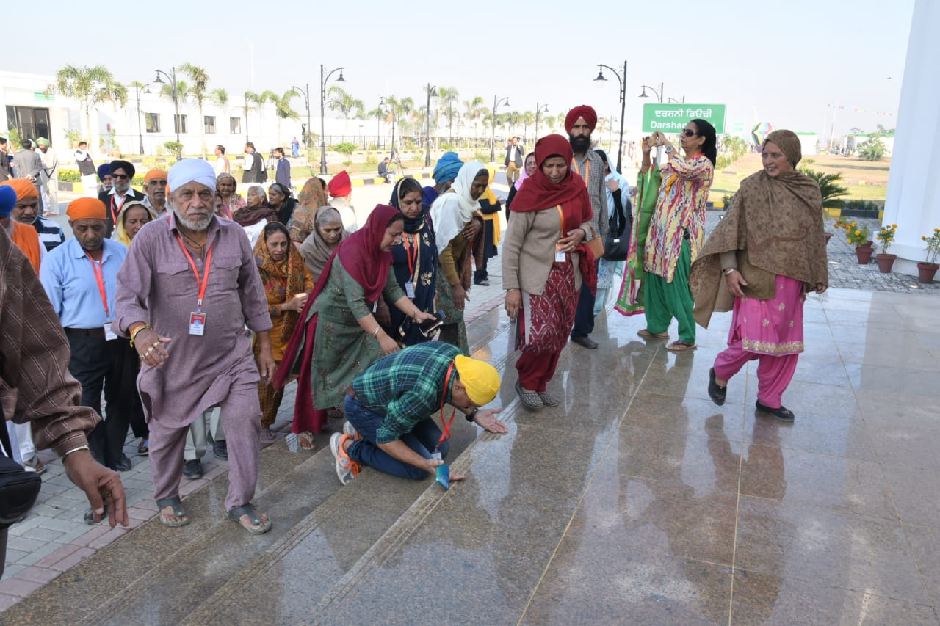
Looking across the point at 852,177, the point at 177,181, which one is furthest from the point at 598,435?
the point at 852,177

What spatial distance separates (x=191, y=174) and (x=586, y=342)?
3.60 m

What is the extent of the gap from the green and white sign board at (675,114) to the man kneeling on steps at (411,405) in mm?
24298

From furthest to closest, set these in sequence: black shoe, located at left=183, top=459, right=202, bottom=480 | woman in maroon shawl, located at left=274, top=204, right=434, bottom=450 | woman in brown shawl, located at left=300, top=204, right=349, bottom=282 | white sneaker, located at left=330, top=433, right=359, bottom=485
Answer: woman in brown shawl, located at left=300, top=204, right=349, bottom=282 → black shoe, located at left=183, top=459, right=202, bottom=480 → woman in maroon shawl, located at left=274, top=204, right=434, bottom=450 → white sneaker, located at left=330, top=433, right=359, bottom=485

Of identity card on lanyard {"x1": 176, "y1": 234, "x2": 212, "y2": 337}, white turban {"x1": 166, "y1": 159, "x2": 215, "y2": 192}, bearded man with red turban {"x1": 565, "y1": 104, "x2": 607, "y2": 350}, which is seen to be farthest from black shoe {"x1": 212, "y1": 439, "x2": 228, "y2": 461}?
bearded man with red turban {"x1": 565, "y1": 104, "x2": 607, "y2": 350}

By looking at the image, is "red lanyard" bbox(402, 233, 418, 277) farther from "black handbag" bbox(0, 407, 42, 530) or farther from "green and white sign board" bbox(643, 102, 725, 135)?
"green and white sign board" bbox(643, 102, 725, 135)

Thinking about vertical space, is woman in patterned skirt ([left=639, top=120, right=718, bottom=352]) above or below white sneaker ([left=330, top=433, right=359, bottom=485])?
above

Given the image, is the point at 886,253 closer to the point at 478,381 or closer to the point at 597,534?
the point at 478,381

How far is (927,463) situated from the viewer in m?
3.94

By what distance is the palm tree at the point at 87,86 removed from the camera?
1531 inches

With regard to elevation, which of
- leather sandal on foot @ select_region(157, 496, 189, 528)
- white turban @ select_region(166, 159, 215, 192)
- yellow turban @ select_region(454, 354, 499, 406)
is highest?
white turban @ select_region(166, 159, 215, 192)

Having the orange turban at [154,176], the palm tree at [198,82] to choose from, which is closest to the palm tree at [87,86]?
the palm tree at [198,82]

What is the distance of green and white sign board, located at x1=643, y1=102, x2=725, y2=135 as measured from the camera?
2616 centimetres

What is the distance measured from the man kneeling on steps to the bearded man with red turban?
7.53 feet

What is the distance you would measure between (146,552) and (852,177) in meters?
44.4
